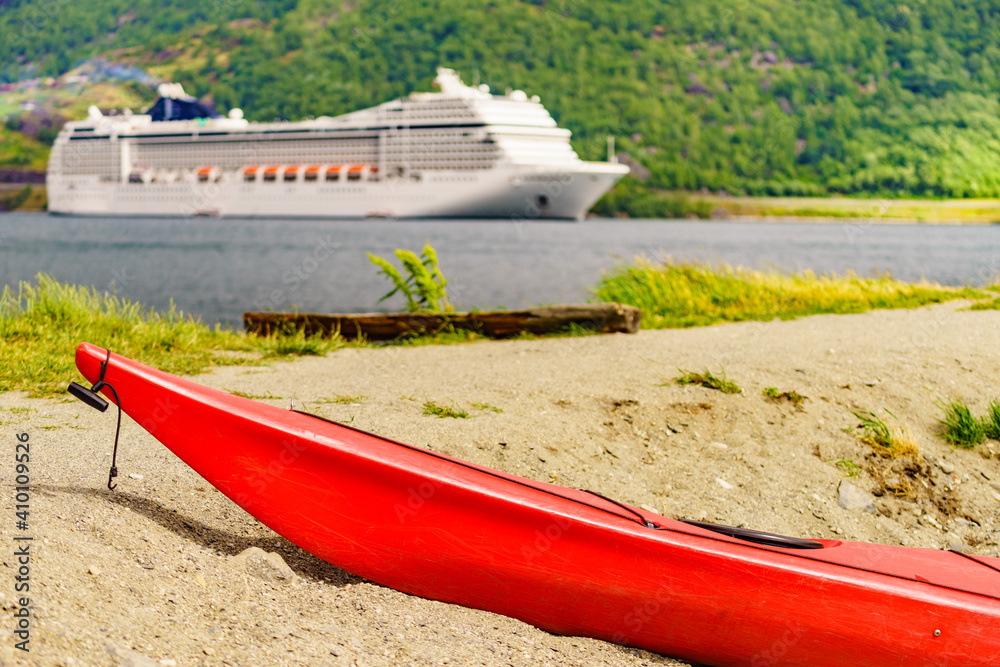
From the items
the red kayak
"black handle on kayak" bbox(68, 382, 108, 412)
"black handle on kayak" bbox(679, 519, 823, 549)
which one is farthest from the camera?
"black handle on kayak" bbox(679, 519, 823, 549)

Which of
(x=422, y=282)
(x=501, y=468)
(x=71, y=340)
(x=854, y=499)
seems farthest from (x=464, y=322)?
(x=854, y=499)

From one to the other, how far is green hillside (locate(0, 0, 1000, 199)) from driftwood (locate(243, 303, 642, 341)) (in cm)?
8531

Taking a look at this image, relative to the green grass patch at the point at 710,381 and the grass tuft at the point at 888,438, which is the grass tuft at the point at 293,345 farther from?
the grass tuft at the point at 888,438

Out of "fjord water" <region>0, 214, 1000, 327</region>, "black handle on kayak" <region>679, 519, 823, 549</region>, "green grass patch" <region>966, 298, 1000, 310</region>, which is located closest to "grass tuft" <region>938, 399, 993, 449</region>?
"black handle on kayak" <region>679, 519, 823, 549</region>

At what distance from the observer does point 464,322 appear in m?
8.19

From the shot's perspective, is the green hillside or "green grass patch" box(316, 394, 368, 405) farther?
the green hillside

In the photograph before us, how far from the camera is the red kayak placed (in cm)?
290

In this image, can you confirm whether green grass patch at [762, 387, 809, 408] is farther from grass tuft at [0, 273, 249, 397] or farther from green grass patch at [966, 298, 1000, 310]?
green grass patch at [966, 298, 1000, 310]

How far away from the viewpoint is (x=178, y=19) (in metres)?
160

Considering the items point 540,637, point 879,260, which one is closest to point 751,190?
point 879,260

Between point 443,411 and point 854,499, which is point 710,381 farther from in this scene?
point 443,411

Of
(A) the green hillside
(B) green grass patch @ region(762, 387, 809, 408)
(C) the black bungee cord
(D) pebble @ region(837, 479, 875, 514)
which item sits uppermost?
(A) the green hillside

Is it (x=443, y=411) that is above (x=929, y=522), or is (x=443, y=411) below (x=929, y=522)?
above

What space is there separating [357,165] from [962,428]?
68.8 m
